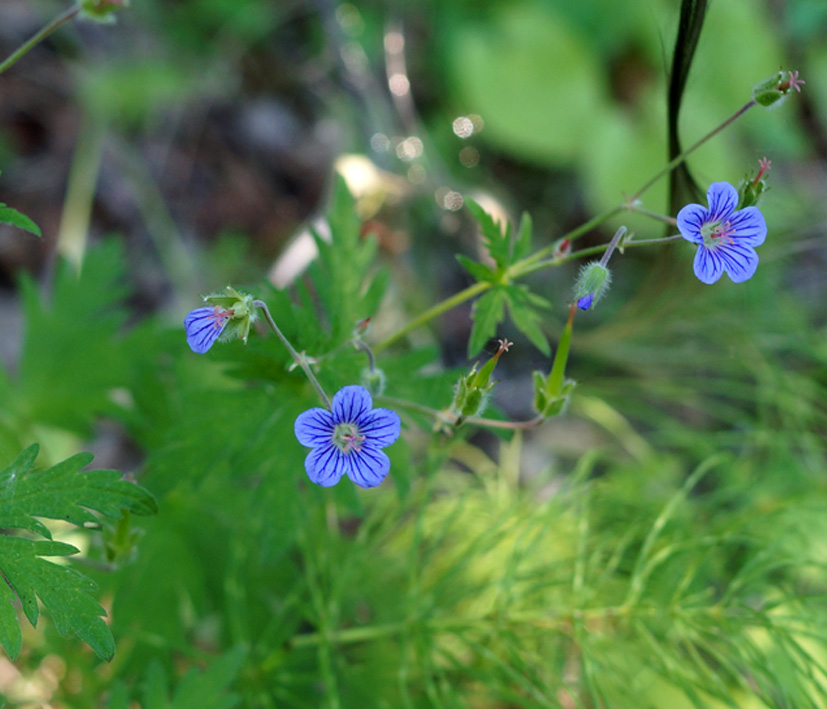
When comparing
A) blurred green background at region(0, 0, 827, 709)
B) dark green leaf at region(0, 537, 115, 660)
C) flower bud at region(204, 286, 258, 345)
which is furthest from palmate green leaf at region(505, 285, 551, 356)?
dark green leaf at region(0, 537, 115, 660)

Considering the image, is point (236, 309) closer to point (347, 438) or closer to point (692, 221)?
point (347, 438)

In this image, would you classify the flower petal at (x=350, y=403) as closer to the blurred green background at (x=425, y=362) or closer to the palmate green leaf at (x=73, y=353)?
the blurred green background at (x=425, y=362)

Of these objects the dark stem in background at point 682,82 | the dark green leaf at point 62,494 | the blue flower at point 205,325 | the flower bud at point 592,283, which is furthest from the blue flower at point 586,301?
the dark green leaf at point 62,494

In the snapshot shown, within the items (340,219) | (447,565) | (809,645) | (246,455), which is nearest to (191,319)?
(246,455)

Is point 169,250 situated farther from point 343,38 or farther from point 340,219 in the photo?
point 340,219

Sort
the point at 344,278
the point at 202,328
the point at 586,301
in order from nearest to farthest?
the point at 202,328 → the point at 586,301 → the point at 344,278

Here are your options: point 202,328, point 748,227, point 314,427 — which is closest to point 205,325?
point 202,328

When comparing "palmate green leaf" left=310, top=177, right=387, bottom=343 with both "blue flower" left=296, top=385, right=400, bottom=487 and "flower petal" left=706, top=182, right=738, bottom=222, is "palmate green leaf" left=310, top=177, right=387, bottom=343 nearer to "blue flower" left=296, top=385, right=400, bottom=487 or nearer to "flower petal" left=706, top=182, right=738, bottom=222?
"blue flower" left=296, top=385, right=400, bottom=487
